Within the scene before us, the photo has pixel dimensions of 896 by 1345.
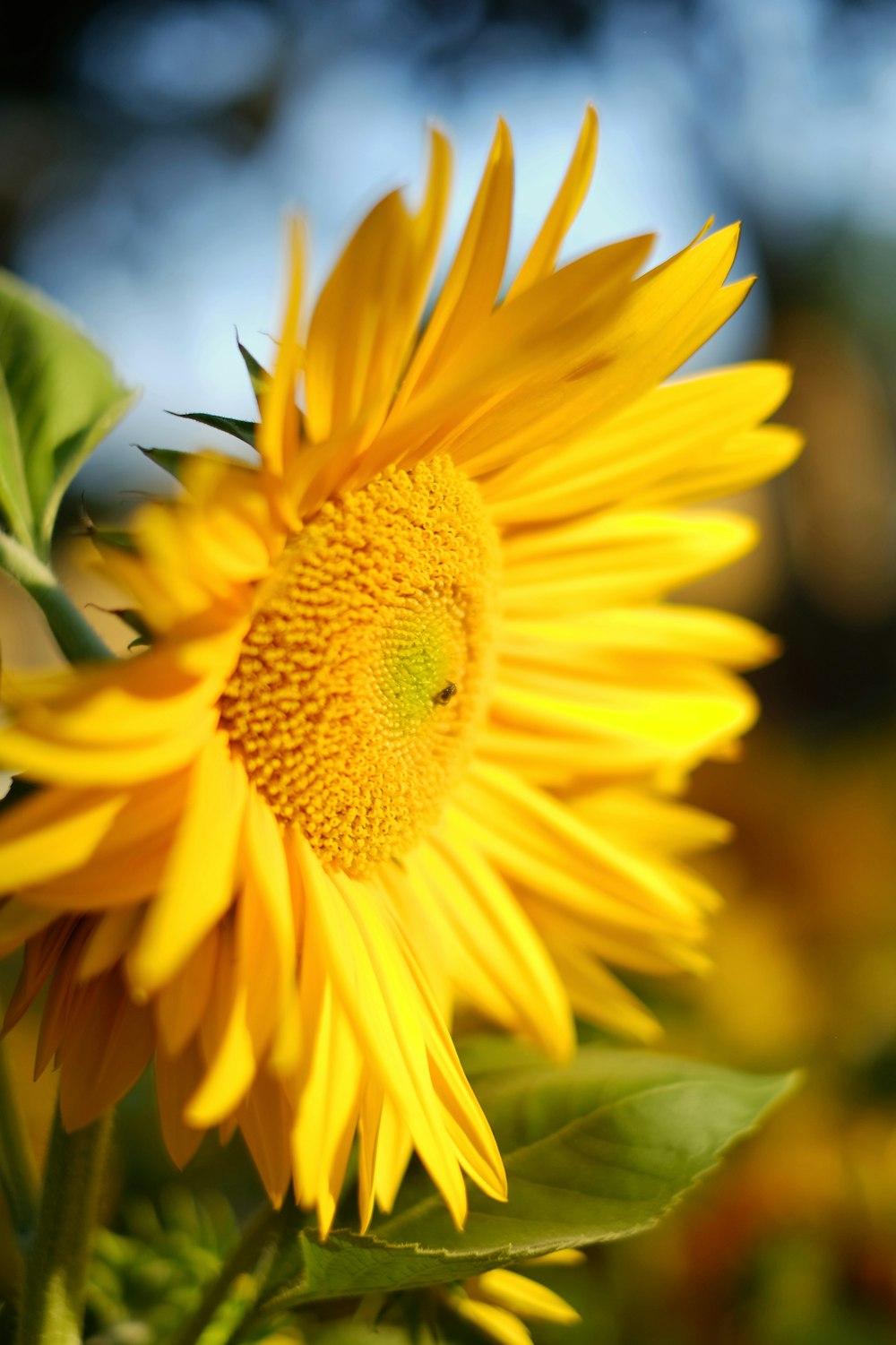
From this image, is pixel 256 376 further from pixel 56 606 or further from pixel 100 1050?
pixel 100 1050

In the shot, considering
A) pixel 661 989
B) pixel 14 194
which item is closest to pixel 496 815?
pixel 661 989

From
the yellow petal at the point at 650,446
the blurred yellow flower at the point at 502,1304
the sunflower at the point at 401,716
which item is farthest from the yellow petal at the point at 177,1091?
the yellow petal at the point at 650,446

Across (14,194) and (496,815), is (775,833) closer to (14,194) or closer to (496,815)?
(496,815)

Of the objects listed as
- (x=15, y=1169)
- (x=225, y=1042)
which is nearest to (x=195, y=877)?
(x=225, y=1042)

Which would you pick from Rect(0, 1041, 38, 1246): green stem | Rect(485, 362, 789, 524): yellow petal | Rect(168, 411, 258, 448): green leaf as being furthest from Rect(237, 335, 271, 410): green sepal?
Rect(0, 1041, 38, 1246): green stem

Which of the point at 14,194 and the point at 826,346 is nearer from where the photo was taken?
the point at 14,194
